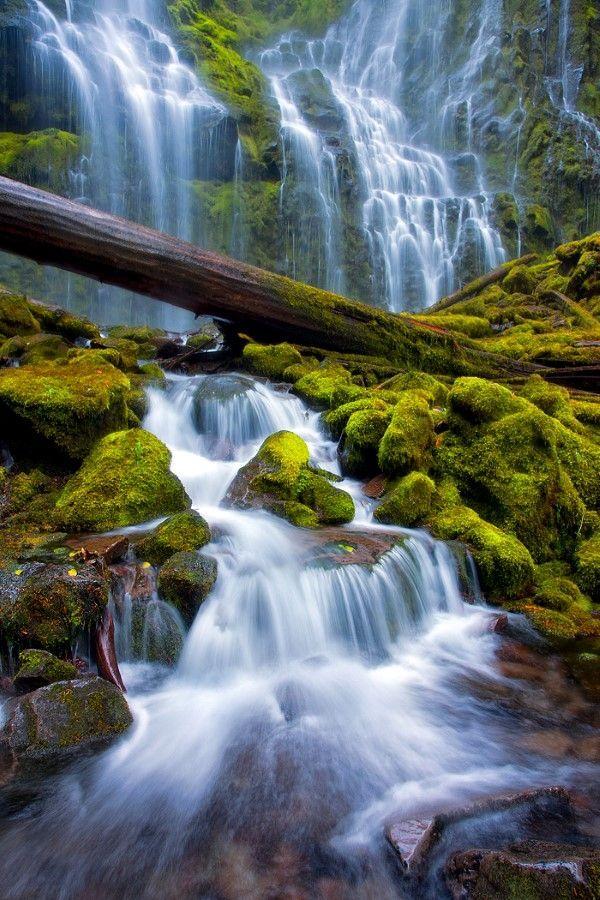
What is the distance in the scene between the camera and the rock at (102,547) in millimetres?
3879

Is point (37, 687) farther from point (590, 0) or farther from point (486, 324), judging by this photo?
point (590, 0)

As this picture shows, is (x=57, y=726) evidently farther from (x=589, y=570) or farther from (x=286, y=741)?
(x=589, y=570)

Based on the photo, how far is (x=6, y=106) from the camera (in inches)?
927

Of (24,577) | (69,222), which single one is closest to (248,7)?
(69,222)

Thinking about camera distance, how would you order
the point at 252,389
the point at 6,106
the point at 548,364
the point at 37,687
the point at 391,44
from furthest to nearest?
the point at 391,44, the point at 6,106, the point at 548,364, the point at 252,389, the point at 37,687

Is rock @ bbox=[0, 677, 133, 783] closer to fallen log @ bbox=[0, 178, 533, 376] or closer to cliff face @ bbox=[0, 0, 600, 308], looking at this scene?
fallen log @ bbox=[0, 178, 533, 376]

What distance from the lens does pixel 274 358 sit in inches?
349

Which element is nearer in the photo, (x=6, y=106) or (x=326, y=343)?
(x=326, y=343)

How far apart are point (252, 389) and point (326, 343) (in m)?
1.84

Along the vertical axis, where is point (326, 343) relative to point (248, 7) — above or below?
below

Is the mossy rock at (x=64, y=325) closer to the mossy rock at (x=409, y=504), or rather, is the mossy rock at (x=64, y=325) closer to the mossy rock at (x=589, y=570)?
the mossy rock at (x=409, y=504)

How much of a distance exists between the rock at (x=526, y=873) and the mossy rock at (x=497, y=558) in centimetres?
282

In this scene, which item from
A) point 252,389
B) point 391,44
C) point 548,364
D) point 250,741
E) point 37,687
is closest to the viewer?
point 37,687

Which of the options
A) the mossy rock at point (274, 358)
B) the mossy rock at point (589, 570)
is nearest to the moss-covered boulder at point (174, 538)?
the mossy rock at point (589, 570)
